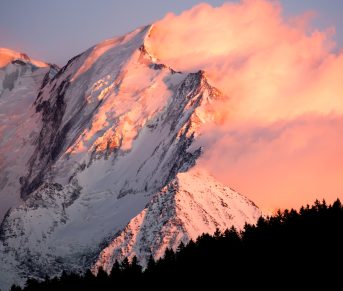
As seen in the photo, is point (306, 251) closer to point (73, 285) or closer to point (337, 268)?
point (337, 268)

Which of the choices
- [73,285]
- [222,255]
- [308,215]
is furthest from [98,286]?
[308,215]

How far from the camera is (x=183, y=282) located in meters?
166

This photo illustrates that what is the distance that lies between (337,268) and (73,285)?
42.0m

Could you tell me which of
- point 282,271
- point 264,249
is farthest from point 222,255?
point 282,271

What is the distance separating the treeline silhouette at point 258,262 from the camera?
6043 inches

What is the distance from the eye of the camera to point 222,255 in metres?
174

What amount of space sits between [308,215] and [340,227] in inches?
565

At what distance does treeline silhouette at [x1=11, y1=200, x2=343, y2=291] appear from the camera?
15350 centimetres

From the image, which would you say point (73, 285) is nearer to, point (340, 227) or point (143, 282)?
point (143, 282)

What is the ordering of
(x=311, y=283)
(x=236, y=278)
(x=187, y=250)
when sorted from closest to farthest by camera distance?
(x=311, y=283), (x=236, y=278), (x=187, y=250)

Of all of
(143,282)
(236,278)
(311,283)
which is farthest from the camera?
(143,282)

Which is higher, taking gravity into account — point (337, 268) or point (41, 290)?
point (41, 290)

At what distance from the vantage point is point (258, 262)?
16362cm

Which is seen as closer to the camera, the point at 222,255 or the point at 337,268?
the point at 337,268
